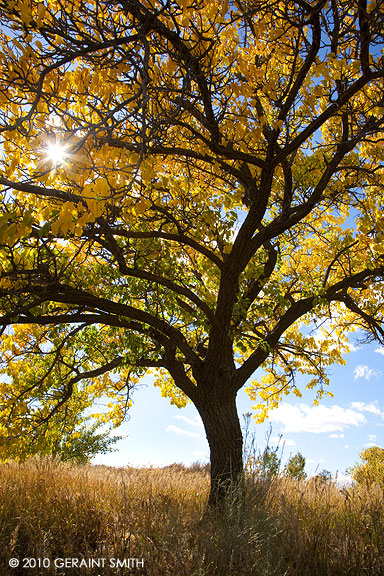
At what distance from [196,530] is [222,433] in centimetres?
223

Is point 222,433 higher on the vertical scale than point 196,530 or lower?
higher

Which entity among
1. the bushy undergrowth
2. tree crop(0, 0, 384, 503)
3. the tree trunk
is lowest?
the bushy undergrowth

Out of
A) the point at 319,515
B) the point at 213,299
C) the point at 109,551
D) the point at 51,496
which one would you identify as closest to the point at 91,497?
the point at 51,496

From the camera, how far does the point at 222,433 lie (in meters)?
6.73

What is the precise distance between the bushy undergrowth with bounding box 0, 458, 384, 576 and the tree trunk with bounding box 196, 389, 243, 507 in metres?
0.67

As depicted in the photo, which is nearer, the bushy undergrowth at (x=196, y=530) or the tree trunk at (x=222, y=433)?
the bushy undergrowth at (x=196, y=530)

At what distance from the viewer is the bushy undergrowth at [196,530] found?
3.82 m

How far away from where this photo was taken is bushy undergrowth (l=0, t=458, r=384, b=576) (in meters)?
3.82

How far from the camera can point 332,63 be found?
4.51 m

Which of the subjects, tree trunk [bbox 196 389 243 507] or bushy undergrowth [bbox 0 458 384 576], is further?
tree trunk [bbox 196 389 243 507]

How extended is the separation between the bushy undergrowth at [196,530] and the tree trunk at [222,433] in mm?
670

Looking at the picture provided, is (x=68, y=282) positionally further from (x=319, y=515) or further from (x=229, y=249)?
(x=319, y=515)

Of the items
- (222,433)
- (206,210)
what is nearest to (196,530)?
(222,433)

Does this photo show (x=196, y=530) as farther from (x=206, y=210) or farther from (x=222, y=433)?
(x=206, y=210)
